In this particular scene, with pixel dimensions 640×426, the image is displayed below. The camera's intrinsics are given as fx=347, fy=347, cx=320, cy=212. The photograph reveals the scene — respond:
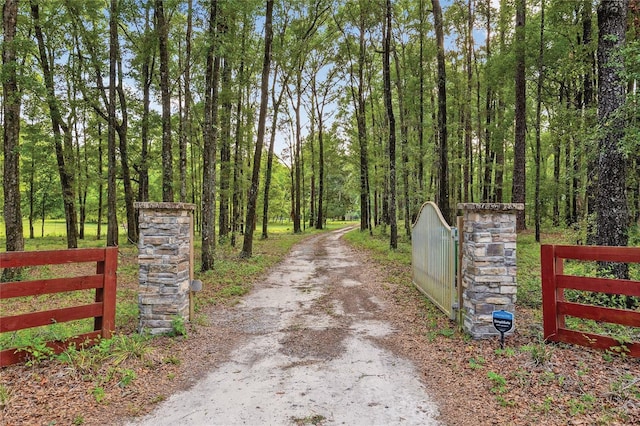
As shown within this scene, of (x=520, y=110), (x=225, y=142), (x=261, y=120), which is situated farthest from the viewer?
(x=225, y=142)

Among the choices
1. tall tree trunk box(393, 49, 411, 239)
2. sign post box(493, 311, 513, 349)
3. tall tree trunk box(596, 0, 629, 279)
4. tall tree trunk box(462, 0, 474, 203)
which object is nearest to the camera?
sign post box(493, 311, 513, 349)

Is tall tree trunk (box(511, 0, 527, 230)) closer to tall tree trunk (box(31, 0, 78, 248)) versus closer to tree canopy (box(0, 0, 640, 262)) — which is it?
tree canopy (box(0, 0, 640, 262))

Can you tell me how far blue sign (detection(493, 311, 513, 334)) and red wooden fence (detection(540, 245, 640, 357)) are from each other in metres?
0.49

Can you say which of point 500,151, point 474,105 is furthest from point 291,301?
point 474,105

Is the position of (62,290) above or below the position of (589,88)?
below

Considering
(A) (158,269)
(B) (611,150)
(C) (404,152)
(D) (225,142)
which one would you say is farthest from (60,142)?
(B) (611,150)

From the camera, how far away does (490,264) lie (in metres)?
4.47

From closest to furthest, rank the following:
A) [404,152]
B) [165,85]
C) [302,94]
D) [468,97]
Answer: [165,85] → [404,152] → [468,97] → [302,94]

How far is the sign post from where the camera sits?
4.00m

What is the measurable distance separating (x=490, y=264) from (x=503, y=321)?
0.75m

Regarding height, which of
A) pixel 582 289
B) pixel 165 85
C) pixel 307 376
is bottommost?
pixel 307 376

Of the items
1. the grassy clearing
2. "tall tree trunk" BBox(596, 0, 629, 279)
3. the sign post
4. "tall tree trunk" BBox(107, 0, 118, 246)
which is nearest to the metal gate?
the sign post

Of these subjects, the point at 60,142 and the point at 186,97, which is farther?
the point at 60,142

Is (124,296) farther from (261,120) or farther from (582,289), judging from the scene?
(582,289)
